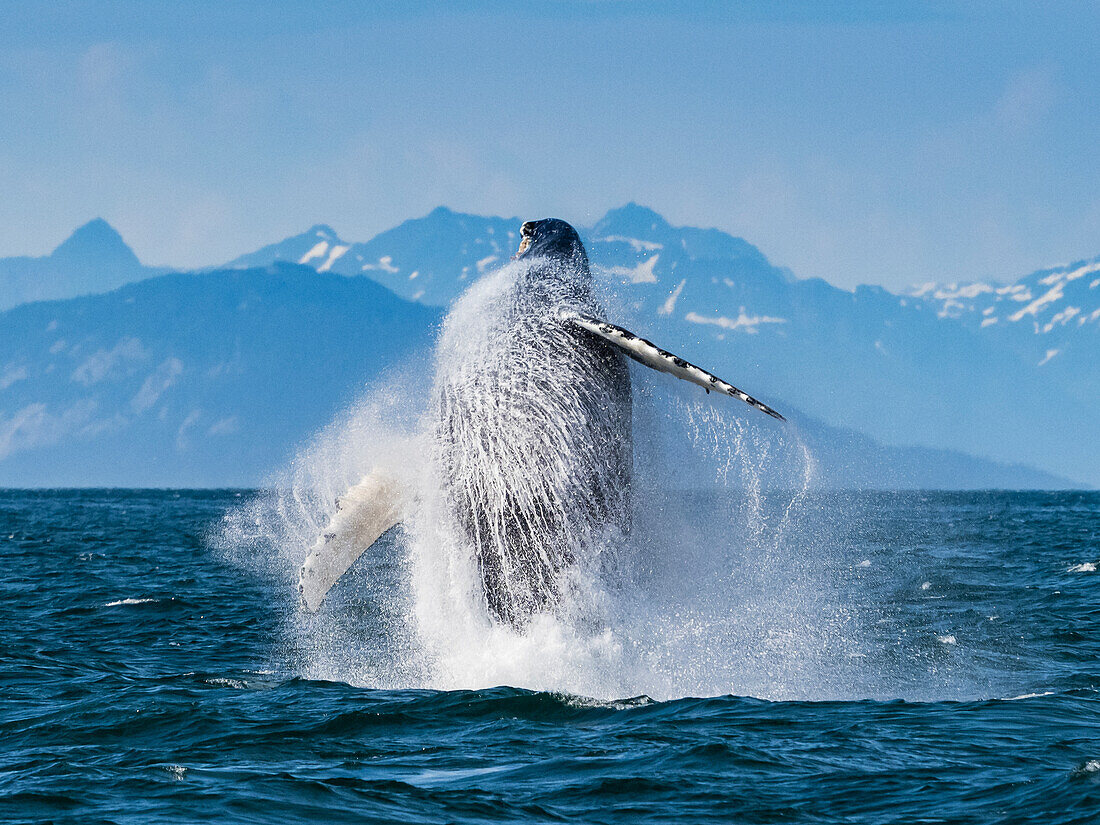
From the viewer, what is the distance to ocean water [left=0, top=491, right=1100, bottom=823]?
7.16 metres

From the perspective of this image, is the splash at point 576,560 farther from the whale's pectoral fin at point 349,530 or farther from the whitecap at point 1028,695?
the whitecap at point 1028,695

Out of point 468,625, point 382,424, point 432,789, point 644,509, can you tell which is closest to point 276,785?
point 432,789

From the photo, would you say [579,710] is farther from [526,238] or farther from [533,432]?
[526,238]

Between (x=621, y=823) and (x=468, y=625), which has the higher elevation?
(x=468, y=625)

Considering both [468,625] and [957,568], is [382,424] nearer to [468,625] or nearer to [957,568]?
[468,625]

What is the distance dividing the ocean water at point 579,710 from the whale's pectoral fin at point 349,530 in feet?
2.43

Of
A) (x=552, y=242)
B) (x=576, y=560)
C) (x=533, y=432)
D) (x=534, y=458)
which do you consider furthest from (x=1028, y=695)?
(x=552, y=242)

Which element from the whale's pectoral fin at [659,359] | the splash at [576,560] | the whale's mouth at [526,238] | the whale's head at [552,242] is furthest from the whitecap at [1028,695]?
the whale's mouth at [526,238]

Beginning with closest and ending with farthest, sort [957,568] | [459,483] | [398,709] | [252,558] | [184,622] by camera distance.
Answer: [398,709] < [459,483] < [184,622] < [957,568] < [252,558]

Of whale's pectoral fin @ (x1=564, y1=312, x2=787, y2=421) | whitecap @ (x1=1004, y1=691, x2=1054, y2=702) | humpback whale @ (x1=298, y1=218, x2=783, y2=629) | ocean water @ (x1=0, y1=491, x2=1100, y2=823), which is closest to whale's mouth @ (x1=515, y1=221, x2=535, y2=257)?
humpback whale @ (x1=298, y1=218, x2=783, y2=629)

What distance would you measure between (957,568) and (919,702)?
57.5 feet

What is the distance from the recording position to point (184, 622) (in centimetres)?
1709

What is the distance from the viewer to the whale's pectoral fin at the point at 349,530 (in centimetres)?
1184

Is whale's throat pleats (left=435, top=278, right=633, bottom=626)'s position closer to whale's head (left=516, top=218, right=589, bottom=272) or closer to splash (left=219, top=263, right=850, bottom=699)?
splash (left=219, top=263, right=850, bottom=699)
